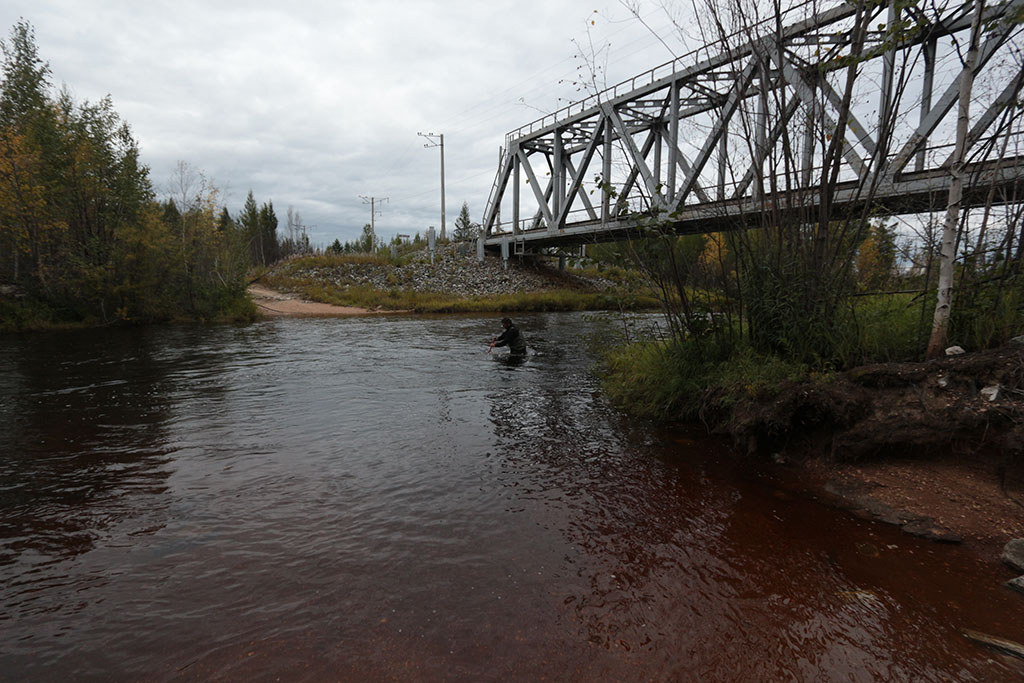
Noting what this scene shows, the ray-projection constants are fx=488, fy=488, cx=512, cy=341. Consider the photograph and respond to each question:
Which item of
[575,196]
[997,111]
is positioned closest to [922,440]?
[997,111]

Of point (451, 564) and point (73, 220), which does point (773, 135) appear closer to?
point (451, 564)

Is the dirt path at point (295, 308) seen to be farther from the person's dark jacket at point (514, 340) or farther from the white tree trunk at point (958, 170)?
the white tree trunk at point (958, 170)

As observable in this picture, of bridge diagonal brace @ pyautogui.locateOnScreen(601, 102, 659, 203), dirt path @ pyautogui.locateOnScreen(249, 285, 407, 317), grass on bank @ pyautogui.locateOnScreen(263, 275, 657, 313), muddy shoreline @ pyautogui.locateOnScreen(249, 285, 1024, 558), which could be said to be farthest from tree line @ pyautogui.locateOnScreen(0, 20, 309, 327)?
muddy shoreline @ pyautogui.locateOnScreen(249, 285, 1024, 558)

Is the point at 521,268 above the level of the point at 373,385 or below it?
above

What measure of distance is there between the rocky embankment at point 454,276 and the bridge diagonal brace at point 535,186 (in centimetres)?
670

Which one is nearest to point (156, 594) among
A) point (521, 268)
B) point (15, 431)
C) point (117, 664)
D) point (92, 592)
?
point (92, 592)

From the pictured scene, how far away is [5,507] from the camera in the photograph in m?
4.93

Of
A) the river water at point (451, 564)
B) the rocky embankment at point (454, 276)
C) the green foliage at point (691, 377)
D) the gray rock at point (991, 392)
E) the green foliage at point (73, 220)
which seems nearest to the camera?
the river water at point (451, 564)

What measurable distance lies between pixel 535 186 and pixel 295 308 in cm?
2227

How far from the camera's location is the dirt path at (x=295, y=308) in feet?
111

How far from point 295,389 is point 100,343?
1320cm

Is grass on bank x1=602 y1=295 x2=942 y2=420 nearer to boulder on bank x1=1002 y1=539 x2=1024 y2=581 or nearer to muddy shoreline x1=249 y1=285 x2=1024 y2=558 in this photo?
muddy shoreline x1=249 y1=285 x2=1024 y2=558

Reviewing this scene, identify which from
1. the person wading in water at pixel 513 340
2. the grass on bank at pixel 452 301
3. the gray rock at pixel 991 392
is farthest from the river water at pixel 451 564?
the grass on bank at pixel 452 301

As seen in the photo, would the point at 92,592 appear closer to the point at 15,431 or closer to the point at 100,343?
the point at 15,431
